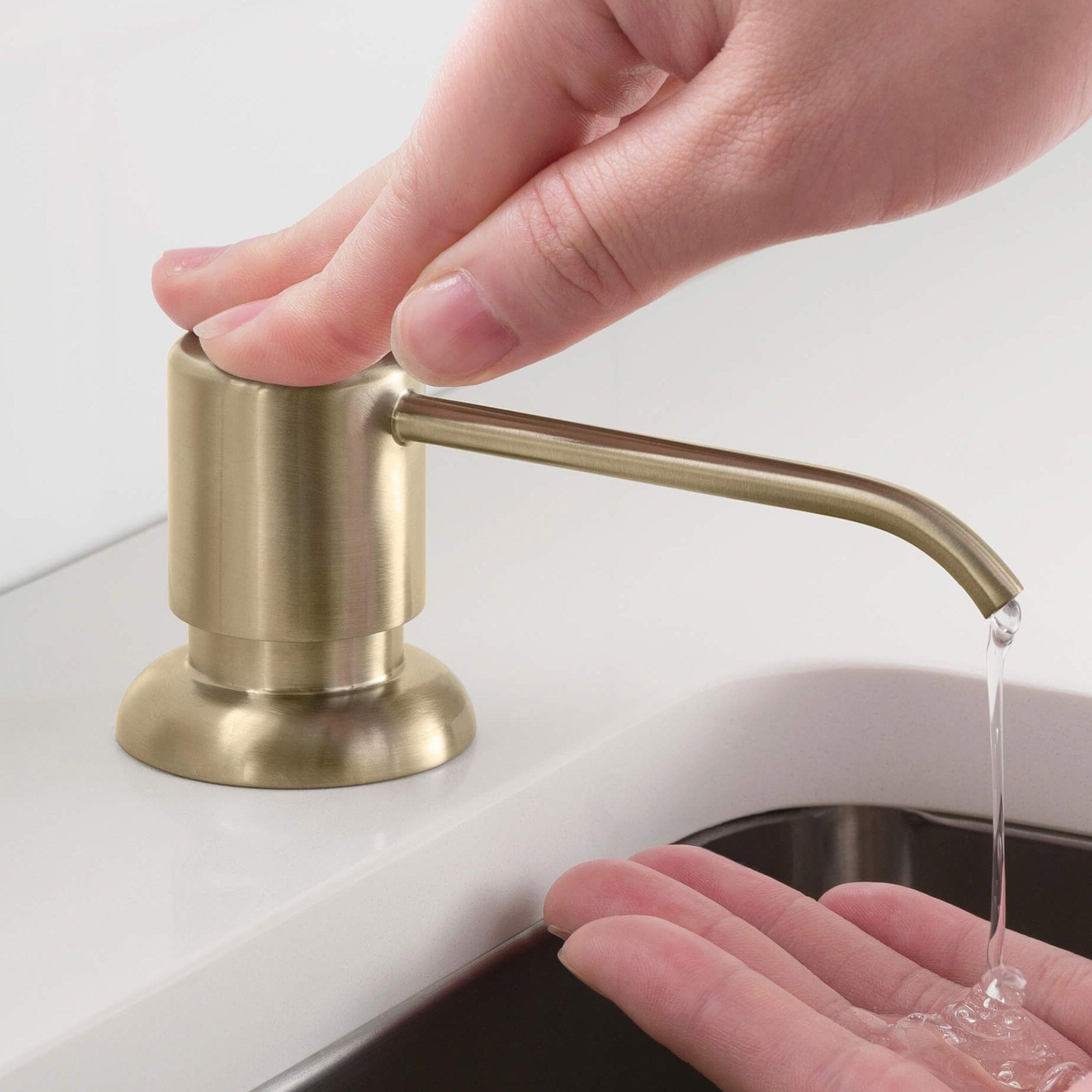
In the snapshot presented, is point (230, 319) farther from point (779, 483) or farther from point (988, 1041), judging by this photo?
point (988, 1041)

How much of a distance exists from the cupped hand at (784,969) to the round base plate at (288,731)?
0.21ft

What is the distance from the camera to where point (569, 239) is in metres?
0.37

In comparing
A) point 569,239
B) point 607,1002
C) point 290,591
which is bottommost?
point 607,1002

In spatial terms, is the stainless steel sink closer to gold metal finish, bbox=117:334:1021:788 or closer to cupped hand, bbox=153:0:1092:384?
gold metal finish, bbox=117:334:1021:788

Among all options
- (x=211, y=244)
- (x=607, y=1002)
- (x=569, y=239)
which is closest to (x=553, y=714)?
(x=607, y=1002)

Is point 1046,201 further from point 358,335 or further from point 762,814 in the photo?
point 358,335

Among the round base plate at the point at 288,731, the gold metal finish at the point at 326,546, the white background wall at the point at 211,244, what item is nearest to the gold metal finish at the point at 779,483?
the gold metal finish at the point at 326,546

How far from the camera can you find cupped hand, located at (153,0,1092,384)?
0.35m

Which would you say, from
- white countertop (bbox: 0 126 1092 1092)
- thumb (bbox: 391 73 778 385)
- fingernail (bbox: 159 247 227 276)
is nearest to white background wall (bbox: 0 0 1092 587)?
white countertop (bbox: 0 126 1092 1092)

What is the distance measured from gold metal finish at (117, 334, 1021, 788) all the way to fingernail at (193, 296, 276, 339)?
0.4 inches

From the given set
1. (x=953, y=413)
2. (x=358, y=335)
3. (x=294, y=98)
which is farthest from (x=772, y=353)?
(x=358, y=335)

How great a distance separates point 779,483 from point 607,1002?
21 cm

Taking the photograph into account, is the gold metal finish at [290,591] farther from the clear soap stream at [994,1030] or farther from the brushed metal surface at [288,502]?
the clear soap stream at [994,1030]

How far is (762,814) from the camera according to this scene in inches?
22.0
